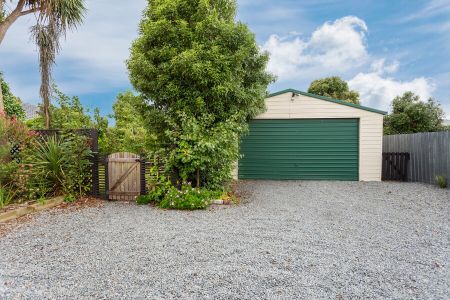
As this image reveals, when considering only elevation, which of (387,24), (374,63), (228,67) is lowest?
(228,67)

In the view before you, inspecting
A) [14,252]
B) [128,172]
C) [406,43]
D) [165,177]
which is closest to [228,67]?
[165,177]

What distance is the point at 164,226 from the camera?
4730 mm

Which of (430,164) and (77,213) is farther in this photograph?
(430,164)

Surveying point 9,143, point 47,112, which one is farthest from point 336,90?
point 9,143

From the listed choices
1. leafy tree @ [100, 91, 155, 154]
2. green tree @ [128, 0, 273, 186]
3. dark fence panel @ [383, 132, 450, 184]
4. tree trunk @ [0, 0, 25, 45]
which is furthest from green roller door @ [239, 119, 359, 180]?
tree trunk @ [0, 0, 25, 45]

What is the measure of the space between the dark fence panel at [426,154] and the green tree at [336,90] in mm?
9886

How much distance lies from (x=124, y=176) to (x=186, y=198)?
1784 millimetres

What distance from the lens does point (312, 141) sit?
1084cm

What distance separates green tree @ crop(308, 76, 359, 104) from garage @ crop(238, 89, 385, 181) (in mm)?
11300

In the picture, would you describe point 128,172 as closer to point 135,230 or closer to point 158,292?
point 135,230

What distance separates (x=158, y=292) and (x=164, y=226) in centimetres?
219

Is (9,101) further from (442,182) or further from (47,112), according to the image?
(442,182)

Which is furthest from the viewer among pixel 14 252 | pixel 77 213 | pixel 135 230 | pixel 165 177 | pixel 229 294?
pixel 165 177

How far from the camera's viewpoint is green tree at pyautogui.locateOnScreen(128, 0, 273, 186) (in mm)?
6496
